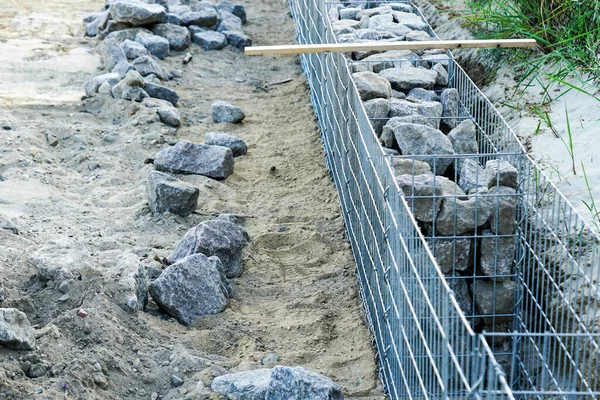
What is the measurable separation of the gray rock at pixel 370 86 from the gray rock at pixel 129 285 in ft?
5.33

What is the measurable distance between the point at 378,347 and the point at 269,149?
10.2ft

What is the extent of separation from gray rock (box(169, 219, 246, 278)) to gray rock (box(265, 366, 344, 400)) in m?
1.45

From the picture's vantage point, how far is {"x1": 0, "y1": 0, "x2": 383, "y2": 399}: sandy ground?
4.03 meters

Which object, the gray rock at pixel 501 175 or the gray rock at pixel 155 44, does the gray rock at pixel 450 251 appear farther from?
the gray rock at pixel 155 44

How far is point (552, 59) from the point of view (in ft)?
20.2

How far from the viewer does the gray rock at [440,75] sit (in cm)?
564

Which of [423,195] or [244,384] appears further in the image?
[423,195]

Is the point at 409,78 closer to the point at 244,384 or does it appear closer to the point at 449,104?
the point at 449,104

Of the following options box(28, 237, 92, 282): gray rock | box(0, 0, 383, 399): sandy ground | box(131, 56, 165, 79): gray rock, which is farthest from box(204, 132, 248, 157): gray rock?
box(28, 237, 92, 282): gray rock

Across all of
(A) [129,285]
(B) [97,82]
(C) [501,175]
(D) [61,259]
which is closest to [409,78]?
(C) [501,175]

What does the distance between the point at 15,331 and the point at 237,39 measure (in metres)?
6.33

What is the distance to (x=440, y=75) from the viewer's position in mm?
5652

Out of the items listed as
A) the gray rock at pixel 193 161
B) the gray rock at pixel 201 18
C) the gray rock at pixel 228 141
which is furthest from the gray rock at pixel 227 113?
the gray rock at pixel 201 18

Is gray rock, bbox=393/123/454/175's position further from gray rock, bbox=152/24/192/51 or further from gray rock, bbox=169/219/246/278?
gray rock, bbox=152/24/192/51
